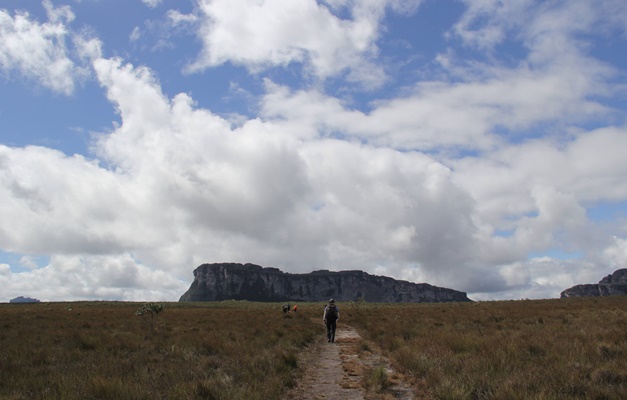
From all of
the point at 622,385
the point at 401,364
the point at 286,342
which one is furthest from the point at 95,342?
the point at 622,385

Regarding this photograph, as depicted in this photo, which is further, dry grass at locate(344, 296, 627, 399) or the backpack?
the backpack

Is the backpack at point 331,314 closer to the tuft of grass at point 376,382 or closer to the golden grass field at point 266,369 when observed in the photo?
the golden grass field at point 266,369

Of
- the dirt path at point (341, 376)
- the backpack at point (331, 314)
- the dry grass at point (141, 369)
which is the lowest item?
the dirt path at point (341, 376)

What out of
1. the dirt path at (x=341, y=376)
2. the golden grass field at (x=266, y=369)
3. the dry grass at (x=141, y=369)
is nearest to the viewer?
the golden grass field at (x=266, y=369)

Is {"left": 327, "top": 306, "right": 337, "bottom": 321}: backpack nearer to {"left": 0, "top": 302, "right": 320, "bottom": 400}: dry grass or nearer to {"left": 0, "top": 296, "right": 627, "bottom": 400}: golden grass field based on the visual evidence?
{"left": 0, "top": 302, "right": 320, "bottom": 400}: dry grass

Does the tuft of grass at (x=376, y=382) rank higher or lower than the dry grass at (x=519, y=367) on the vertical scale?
lower

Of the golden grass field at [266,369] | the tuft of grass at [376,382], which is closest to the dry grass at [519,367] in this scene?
the golden grass field at [266,369]

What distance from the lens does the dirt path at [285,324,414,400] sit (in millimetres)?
8930

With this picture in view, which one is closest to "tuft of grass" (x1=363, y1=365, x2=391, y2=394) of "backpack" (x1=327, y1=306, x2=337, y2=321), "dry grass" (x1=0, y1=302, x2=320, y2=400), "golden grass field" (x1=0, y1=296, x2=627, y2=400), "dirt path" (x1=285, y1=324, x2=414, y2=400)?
"dirt path" (x1=285, y1=324, x2=414, y2=400)

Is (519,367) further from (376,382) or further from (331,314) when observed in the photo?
(331,314)

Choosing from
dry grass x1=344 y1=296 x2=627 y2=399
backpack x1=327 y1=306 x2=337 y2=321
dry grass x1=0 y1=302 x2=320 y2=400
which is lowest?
dry grass x1=0 y1=302 x2=320 y2=400

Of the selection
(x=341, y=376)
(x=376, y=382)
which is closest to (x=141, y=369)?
(x=341, y=376)

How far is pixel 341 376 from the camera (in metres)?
11.2

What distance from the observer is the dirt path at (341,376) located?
29.3 ft
